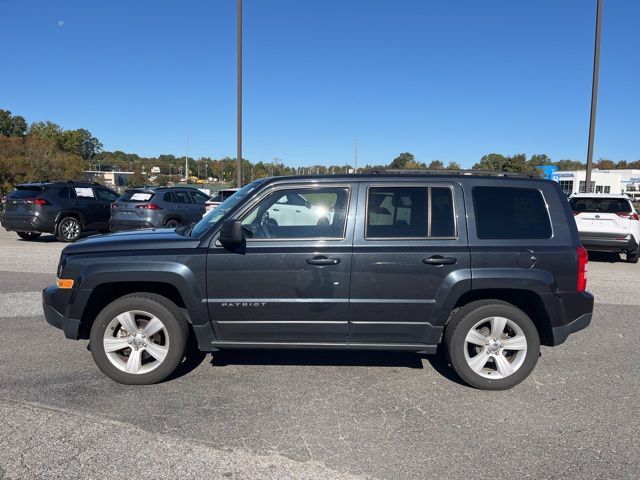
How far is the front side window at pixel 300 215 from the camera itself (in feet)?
13.5

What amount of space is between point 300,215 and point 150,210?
9.90 metres

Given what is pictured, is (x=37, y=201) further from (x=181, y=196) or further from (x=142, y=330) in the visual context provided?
(x=142, y=330)

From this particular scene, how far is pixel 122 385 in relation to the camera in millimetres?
4152

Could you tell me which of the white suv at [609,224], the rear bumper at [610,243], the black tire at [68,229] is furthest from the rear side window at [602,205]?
the black tire at [68,229]

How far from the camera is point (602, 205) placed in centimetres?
1135

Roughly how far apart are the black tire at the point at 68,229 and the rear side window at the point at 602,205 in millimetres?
12907

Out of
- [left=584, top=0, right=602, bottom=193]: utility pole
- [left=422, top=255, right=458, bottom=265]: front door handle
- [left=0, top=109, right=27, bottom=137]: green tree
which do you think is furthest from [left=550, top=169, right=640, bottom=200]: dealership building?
[left=0, top=109, right=27, bottom=137]: green tree

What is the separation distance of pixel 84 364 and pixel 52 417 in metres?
1.10

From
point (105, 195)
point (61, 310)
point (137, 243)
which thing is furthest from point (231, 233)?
point (105, 195)

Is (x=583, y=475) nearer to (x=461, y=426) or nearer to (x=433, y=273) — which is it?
(x=461, y=426)

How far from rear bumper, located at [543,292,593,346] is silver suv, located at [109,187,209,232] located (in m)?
10.2

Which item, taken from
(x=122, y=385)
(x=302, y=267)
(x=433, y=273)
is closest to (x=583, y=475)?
(x=433, y=273)

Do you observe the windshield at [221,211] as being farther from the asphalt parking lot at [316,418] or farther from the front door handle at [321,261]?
the asphalt parking lot at [316,418]

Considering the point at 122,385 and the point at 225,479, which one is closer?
the point at 225,479
